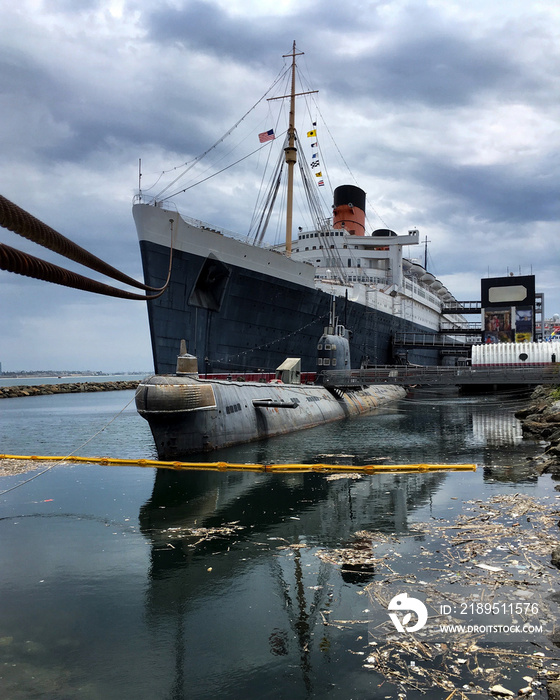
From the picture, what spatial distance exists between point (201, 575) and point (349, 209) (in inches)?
A: 2202

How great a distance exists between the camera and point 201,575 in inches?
326

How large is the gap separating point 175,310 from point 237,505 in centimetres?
1797

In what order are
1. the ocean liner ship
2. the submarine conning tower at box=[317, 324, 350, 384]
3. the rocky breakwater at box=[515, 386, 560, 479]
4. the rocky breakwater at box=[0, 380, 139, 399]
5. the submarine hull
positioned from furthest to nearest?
the rocky breakwater at box=[0, 380, 139, 399], the submarine conning tower at box=[317, 324, 350, 384], the ocean liner ship, the submarine hull, the rocky breakwater at box=[515, 386, 560, 479]

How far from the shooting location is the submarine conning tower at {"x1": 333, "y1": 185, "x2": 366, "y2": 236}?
59.2 m

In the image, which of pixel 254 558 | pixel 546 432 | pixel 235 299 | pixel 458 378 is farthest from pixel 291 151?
pixel 254 558

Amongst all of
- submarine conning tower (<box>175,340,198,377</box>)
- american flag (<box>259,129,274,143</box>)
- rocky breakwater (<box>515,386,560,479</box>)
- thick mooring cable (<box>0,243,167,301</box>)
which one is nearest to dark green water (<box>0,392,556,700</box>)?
rocky breakwater (<box>515,386,560,479</box>)

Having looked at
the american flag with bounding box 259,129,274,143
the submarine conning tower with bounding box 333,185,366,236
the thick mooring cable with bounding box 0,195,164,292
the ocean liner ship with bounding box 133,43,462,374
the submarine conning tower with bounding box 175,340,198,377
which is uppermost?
the submarine conning tower with bounding box 333,185,366,236

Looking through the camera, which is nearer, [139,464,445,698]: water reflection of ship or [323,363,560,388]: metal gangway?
[139,464,445,698]: water reflection of ship

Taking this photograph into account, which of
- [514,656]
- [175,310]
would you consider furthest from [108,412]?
[514,656]

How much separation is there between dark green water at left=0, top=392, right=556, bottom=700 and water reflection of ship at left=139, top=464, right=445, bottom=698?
29mm

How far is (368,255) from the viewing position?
5978 cm

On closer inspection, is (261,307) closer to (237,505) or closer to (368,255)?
(237,505)

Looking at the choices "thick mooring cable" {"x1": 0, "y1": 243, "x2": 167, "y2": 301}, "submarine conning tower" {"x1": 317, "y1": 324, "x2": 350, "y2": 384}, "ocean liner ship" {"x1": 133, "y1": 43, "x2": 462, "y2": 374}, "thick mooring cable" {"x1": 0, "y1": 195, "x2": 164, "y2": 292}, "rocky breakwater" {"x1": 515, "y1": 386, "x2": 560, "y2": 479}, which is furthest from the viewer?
"submarine conning tower" {"x1": 317, "y1": 324, "x2": 350, "y2": 384}

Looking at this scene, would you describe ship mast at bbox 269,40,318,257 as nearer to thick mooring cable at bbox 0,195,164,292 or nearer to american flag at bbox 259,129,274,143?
american flag at bbox 259,129,274,143
